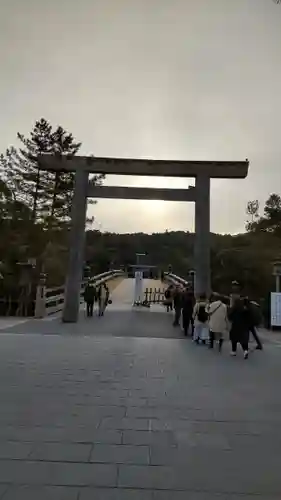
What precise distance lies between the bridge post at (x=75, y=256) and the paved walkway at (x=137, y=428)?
8080 mm

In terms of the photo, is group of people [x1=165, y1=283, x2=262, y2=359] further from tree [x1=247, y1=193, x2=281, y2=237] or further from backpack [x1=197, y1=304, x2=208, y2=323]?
tree [x1=247, y1=193, x2=281, y2=237]

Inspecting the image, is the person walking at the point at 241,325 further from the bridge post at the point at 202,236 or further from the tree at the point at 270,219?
the tree at the point at 270,219

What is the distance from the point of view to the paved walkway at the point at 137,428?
11.8 feet

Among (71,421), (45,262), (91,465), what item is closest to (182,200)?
(45,262)

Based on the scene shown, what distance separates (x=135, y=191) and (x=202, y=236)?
9.83 feet

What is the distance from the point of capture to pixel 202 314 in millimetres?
12992

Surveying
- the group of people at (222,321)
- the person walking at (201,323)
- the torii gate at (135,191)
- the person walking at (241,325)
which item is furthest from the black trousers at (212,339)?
the torii gate at (135,191)

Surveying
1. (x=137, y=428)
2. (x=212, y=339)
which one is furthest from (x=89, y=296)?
(x=137, y=428)

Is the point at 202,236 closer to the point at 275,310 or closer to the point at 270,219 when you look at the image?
the point at 275,310

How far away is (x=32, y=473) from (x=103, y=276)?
108 ft

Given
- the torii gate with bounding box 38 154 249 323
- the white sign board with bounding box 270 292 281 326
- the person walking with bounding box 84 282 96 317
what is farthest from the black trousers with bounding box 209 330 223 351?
the person walking with bounding box 84 282 96 317

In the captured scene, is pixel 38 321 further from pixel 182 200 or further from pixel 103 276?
pixel 103 276

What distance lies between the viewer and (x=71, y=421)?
17.2 feet

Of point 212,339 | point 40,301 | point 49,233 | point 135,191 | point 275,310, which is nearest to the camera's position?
point 212,339
